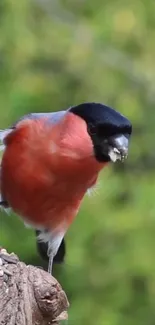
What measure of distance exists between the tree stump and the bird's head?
593mm

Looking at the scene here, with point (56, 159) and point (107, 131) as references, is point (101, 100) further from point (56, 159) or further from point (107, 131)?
point (107, 131)

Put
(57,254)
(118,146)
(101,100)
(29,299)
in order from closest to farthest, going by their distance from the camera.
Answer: (29,299)
(118,146)
(57,254)
(101,100)

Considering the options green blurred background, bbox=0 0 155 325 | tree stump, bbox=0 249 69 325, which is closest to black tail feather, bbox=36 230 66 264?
tree stump, bbox=0 249 69 325

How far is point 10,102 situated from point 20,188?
85.7 inches

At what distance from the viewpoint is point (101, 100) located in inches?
239

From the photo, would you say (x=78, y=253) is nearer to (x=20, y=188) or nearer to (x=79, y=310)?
(x=79, y=310)

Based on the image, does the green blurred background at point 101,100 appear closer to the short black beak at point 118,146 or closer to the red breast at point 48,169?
the red breast at point 48,169

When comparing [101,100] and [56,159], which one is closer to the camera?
[56,159]

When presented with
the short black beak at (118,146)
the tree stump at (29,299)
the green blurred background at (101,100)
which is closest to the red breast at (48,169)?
the short black beak at (118,146)

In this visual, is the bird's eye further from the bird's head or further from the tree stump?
the tree stump

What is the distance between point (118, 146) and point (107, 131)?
0.08 m

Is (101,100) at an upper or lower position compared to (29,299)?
lower

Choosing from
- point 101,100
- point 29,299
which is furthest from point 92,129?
point 101,100

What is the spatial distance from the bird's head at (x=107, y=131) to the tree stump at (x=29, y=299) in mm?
593
